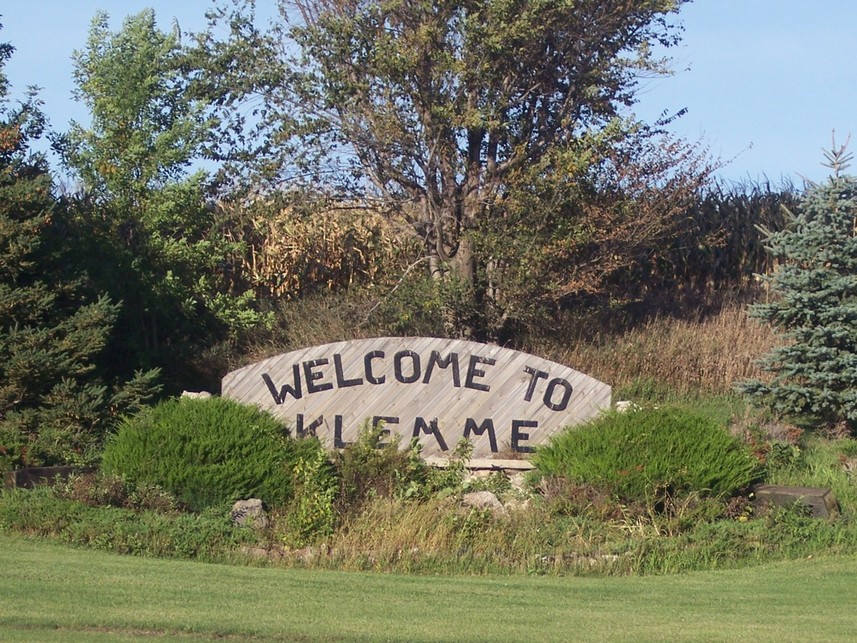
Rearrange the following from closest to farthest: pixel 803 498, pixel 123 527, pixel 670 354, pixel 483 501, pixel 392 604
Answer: pixel 392 604
pixel 123 527
pixel 803 498
pixel 483 501
pixel 670 354

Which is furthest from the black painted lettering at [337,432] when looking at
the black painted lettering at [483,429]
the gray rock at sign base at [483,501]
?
the gray rock at sign base at [483,501]

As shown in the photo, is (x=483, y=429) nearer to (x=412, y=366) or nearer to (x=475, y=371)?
(x=475, y=371)

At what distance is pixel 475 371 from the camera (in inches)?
599

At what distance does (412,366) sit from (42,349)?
14.7 feet

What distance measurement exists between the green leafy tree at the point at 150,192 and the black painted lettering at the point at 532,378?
198 inches

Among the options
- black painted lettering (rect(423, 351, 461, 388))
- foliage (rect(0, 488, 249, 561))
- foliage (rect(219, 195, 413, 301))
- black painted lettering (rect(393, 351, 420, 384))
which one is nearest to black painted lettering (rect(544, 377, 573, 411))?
black painted lettering (rect(423, 351, 461, 388))

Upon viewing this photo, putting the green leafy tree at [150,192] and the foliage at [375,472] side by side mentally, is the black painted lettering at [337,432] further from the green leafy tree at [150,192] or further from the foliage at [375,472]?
the green leafy tree at [150,192]

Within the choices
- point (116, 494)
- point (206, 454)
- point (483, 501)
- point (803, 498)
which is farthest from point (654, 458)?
point (116, 494)

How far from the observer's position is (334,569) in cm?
1134

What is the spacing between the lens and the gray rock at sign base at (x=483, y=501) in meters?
12.9

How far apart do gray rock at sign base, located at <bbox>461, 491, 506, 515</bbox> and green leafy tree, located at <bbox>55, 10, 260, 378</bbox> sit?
607cm

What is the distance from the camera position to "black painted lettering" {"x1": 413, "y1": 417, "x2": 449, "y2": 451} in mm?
15172

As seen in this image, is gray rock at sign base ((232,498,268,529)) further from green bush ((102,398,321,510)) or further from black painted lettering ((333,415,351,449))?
black painted lettering ((333,415,351,449))

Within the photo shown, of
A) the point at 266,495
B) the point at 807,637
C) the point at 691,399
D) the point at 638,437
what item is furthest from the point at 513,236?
the point at 807,637
